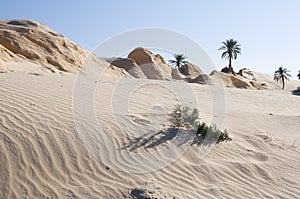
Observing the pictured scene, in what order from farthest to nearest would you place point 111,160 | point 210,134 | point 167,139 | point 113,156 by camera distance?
point 210,134
point 167,139
point 113,156
point 111,160

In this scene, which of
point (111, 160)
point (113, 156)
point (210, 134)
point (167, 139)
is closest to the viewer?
point (111, 160)

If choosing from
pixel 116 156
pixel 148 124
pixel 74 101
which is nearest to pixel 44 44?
pixel 74 101

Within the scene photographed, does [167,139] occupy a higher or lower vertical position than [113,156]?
higher

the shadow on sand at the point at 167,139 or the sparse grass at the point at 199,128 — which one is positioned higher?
the sparse grass at the point at 199,128

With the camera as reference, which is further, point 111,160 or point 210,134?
point 210,134

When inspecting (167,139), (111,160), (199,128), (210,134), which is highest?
(199,128)

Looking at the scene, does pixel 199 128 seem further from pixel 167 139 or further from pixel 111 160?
pixel 111 160

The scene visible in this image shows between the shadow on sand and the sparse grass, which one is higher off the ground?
the sparse grass

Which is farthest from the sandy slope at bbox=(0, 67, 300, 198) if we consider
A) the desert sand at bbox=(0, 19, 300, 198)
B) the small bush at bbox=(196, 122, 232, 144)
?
the small bush at bbox=(196, 122, 232, 144)

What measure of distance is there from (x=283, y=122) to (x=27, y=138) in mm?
8690

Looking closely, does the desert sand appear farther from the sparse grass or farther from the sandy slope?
the sparse grass

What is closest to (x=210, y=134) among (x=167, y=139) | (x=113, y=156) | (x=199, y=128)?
(x=199, y=128)

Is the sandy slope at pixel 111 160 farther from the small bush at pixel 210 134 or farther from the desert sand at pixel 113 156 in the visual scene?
the small bush at pixel 210 134

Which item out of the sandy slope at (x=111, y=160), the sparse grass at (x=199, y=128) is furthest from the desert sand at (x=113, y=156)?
the sparse grass at (x=199, y=128)
